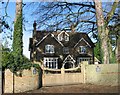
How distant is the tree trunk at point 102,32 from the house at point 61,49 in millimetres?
14113

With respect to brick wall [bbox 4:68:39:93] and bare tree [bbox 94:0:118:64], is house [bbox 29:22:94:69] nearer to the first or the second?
bare tree [bbox 94:0:118:64]

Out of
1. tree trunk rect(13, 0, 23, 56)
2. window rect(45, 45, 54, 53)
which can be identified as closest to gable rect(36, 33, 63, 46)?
window rect(45, 45, 54, 53)

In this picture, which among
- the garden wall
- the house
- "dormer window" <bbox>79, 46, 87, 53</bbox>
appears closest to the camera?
the garden wall

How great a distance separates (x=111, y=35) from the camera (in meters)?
18.0

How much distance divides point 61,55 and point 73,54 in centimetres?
152

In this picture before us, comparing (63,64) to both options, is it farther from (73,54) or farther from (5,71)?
(5,71)

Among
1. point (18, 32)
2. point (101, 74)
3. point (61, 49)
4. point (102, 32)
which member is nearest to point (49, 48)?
point (61, 49)

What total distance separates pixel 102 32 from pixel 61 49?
15882 millimetres

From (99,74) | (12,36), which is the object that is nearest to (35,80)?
(12,36)

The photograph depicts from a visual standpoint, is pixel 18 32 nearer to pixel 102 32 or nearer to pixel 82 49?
pixel 102 32

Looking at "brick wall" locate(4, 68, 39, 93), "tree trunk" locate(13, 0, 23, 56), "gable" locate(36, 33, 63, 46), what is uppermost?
"gable" locate(36, 33, 63, 46)

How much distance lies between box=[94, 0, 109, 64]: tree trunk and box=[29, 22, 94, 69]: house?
46.3 feet

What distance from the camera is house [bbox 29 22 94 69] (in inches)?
1233

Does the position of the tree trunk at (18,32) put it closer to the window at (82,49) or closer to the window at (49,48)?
the window at (49,48)
